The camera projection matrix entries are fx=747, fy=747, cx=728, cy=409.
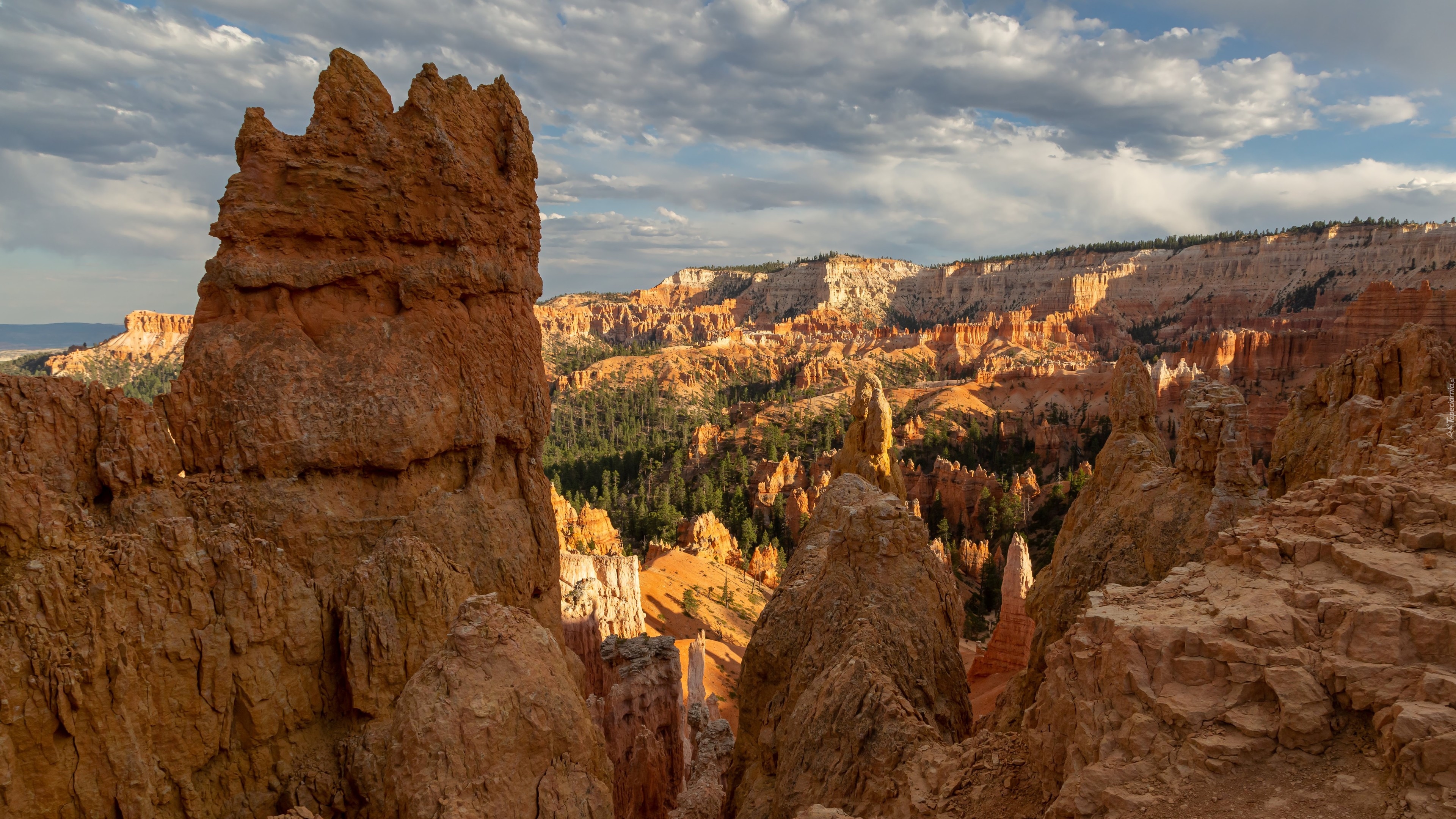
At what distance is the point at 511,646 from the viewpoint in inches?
302

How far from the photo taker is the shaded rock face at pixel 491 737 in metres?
6.81

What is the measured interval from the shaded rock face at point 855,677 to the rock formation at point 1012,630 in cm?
Answer: 1479

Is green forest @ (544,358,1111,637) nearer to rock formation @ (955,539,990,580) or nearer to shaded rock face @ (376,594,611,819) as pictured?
rock formation @ (955,539,990,580)

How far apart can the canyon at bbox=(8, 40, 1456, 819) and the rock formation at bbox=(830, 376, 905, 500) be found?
27.3 ft

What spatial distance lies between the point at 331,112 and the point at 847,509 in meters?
10.2

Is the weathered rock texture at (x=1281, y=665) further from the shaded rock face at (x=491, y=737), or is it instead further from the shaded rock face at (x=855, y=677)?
the shaded rock face at (x=491, y=737)

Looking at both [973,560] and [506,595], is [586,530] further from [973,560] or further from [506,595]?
[506,595]

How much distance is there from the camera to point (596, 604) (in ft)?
71.4

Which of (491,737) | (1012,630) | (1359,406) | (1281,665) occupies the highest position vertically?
(1359,406)

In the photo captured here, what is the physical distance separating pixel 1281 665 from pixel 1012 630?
22.6m

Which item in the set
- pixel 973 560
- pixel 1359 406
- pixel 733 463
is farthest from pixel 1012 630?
pixel 733 463

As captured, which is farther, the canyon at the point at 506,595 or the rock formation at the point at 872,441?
the rock formation at the point at 872,441

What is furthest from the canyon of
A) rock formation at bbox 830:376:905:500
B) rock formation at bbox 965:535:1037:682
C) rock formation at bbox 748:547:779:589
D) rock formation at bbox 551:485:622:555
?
rock formation at bbox 748:547:779:589

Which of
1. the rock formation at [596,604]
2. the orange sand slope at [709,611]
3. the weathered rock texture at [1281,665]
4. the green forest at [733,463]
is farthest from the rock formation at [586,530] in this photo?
the weathered rock texture at [1281,665]
